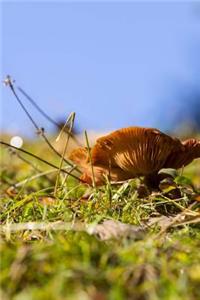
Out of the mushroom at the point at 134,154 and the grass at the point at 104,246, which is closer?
the grass at the point at 104,246

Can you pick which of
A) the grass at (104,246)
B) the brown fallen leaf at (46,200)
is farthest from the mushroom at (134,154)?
the brown fallen leaf at (46,200)

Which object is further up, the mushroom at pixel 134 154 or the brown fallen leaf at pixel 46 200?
the mushroom at pixel 134 154

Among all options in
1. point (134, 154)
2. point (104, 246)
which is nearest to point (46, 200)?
point (134, 154)

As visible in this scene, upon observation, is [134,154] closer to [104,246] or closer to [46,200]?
[46,200]

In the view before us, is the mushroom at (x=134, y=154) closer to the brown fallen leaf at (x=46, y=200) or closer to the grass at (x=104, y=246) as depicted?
the grass at (x=104, y=246)

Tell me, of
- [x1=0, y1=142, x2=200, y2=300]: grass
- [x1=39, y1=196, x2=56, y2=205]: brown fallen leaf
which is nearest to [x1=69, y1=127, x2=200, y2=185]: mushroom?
[x1=0, y1=142, x2=200, y2=300]: grass

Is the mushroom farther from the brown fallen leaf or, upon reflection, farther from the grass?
the brown fallen leaf
